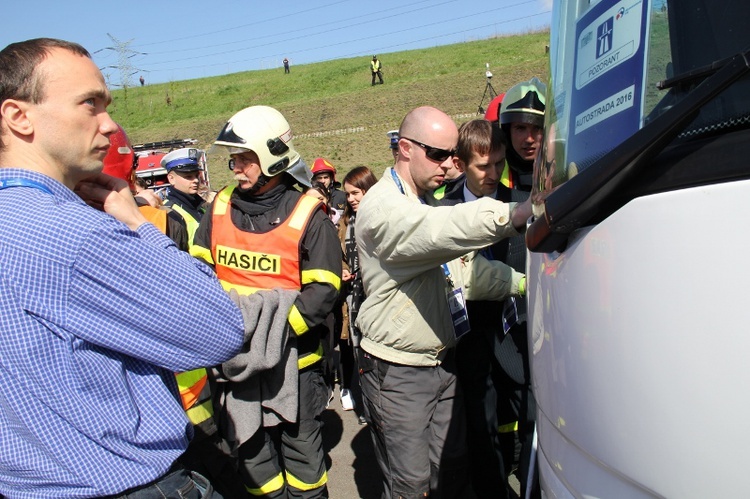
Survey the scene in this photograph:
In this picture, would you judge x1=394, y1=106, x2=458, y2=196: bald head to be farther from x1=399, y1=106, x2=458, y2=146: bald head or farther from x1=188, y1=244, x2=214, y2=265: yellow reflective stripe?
x1=188, y1=244, x2=214, y2=265: yellow reflective stripe

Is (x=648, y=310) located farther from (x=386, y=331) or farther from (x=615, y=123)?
(x=386, y=331)

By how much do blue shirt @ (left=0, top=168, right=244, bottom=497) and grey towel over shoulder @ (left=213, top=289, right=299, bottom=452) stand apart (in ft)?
4.30

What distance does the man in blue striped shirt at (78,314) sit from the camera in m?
1.40

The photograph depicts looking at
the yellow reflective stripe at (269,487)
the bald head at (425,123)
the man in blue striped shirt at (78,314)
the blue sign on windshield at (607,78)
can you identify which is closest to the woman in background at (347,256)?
the yellow reflective stripe at (269,487)

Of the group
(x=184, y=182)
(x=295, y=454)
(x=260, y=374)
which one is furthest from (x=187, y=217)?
(x=295, y=454)

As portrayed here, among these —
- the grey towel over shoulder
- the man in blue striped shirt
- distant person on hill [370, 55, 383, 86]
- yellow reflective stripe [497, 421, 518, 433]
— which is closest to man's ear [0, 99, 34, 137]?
the man in blue striped shirt

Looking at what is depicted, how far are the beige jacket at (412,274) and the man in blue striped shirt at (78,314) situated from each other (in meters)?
0.90

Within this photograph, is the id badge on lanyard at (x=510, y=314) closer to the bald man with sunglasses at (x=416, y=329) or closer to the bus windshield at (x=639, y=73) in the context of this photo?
the bald man with sunglasses at (x=416, y=329)

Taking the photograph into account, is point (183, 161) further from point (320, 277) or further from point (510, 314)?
point (510, 314)

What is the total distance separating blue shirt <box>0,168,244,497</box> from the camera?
1394 mm

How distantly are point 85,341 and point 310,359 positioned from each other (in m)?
1.96

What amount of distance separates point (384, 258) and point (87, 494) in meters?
1.47

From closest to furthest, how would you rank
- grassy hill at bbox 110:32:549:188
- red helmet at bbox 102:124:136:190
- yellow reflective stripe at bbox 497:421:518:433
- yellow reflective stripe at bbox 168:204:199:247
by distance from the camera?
red helmet at bbox 102:124:136:190 < yellow reflective stripe at bbox 497:421:518:433 < yellow reflective stripe at bbox 168:204:199:247 < grassy hill at bbox 110:32:549:188

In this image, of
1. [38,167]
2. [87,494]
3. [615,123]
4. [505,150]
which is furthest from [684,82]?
[505,150]
